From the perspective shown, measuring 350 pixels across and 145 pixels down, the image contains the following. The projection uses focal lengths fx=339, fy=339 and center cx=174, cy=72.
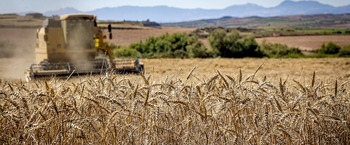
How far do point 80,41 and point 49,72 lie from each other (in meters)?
2.14

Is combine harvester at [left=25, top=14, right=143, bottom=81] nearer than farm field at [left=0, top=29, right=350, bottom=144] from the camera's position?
No

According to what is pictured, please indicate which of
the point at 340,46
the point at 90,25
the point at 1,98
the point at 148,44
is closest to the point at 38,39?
the point at 90,25

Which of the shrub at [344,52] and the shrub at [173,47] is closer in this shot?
the shrub at [173,47]

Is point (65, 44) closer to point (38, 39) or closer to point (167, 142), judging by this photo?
point (38, 39)

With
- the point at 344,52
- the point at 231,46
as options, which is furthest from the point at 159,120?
the point at 344,52

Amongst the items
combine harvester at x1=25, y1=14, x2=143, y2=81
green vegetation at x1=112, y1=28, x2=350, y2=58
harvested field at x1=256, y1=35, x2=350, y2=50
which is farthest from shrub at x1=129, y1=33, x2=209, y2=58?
combine harvester at x1=25, y1=14, x2=143, y2=81

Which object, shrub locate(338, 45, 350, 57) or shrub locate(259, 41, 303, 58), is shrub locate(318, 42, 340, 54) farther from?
shrub locate(259, 41, 303, 58)

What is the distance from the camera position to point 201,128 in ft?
10.8

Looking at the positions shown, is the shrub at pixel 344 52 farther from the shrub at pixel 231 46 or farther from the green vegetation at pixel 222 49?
the shrub at pixel 231 46

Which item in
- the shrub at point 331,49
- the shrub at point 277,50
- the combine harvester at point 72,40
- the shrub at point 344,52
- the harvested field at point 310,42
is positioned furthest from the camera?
the harvested field at point 310,42

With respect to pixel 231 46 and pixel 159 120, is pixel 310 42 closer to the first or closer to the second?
pixel 231 46

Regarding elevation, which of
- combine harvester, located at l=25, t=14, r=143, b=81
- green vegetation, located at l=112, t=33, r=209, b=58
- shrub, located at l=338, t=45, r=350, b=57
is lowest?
shrub, located at l=338, t=45, r=350, b=57

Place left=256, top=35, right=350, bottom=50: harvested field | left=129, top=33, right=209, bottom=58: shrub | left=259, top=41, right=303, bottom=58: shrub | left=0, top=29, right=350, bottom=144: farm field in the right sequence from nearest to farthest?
left=0, top=29, right=350, bottom=144: farm field < left=129, top=33, right=209, bottom=58: shrub < left=259, top=41, right=303, bottom=58: shrub < left=256, top=35, right=350, bottom=50: harvested field

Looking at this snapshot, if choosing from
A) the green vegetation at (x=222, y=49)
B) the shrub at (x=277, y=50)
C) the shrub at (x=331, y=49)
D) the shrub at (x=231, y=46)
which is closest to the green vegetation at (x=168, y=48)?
the green vegetation at (x=222, y=49)
